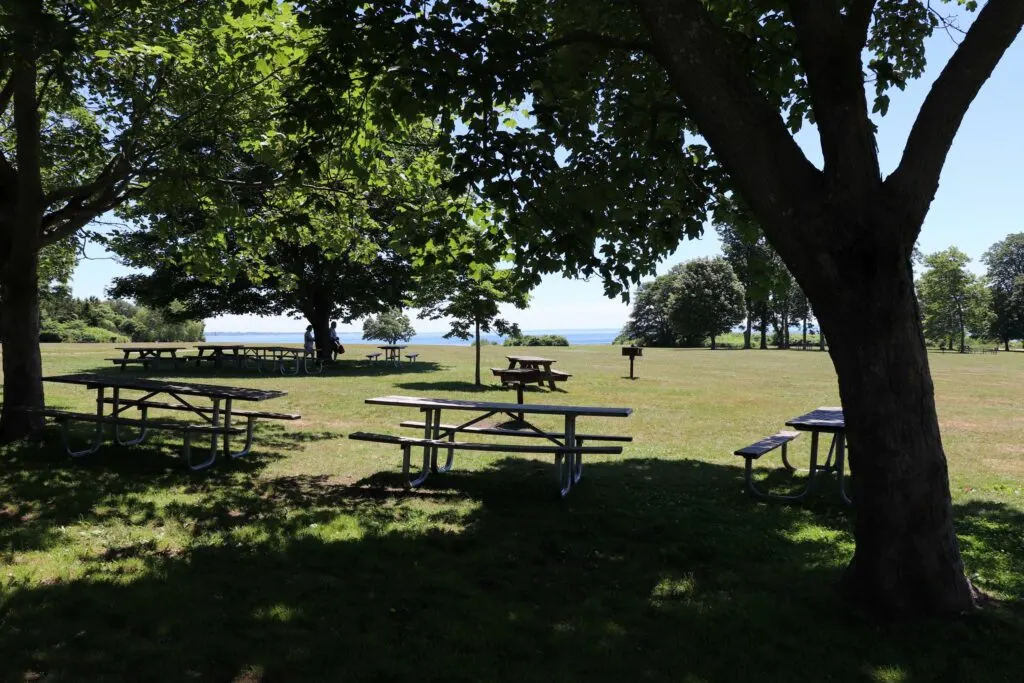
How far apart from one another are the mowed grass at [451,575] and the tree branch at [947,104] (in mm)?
2575

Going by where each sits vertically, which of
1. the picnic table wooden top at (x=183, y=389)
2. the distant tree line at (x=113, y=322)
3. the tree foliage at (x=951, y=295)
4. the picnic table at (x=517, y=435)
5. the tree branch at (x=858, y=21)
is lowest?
the picnic table at (x=517, y=435)

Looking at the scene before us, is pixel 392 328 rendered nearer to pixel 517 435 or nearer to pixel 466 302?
pixel 466 302

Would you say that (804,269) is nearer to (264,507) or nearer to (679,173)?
(679,173)

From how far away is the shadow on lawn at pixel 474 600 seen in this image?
3.41 metres

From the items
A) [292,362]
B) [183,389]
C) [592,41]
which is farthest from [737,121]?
[292,362]

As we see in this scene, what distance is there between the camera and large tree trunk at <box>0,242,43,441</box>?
8.59 meters

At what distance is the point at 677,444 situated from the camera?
11.0 meters

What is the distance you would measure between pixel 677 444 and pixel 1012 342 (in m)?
97.8

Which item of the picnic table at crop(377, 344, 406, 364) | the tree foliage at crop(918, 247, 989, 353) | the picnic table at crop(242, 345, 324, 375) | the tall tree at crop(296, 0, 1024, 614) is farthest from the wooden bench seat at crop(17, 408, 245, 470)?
the tree foliage at crop(918, 247, 989, 353)

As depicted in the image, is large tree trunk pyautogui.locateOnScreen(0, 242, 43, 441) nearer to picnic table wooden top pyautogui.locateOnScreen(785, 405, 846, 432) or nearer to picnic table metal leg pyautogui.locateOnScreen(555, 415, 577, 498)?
picnic table metal leg pyautogui.locateOnScreen(555, 415, 577, 498)

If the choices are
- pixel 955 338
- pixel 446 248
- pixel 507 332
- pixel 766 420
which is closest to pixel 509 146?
pixel 446 248

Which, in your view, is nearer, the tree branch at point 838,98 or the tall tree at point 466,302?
the tree branch at point 838,98

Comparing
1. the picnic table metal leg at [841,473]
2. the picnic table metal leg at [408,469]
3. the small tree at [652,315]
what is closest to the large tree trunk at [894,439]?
the picnic table metal leg at [841,473]

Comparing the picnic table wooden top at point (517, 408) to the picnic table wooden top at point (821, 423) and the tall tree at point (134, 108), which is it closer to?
the picnic table wooden top at point (821, 423)
